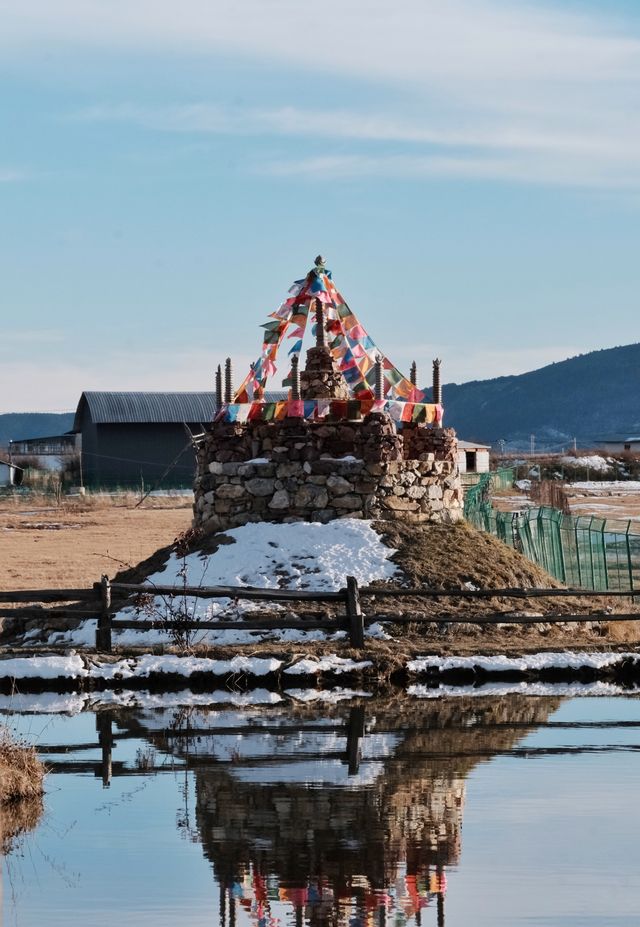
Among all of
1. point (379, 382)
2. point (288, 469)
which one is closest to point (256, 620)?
point (288, 469)

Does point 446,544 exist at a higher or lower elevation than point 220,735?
higher

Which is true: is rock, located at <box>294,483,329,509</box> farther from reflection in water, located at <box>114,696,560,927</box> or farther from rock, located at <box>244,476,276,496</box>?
reflection in water, located at <box>114,696,560,927</box>

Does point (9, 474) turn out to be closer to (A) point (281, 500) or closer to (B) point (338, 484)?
(A) point (281, 500)

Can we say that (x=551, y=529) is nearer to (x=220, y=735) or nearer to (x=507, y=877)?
(x=220, y=735)

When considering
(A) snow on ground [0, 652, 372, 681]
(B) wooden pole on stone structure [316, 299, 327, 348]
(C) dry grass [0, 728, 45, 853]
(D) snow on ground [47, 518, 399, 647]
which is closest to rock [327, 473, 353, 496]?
(D) snow on ground [47, 518, 399, 647]

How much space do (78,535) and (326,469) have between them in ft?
85.6

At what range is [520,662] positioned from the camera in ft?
70.5

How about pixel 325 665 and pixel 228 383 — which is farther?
pixel 228 383

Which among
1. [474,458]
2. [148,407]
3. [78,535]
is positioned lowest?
[78,535]

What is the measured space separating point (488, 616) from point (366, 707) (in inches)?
187

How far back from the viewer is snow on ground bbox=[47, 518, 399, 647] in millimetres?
22906

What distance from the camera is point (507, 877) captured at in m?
11.0

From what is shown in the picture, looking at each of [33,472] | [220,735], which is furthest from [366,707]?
[33,472]

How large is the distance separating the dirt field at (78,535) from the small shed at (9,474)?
11663 mm
